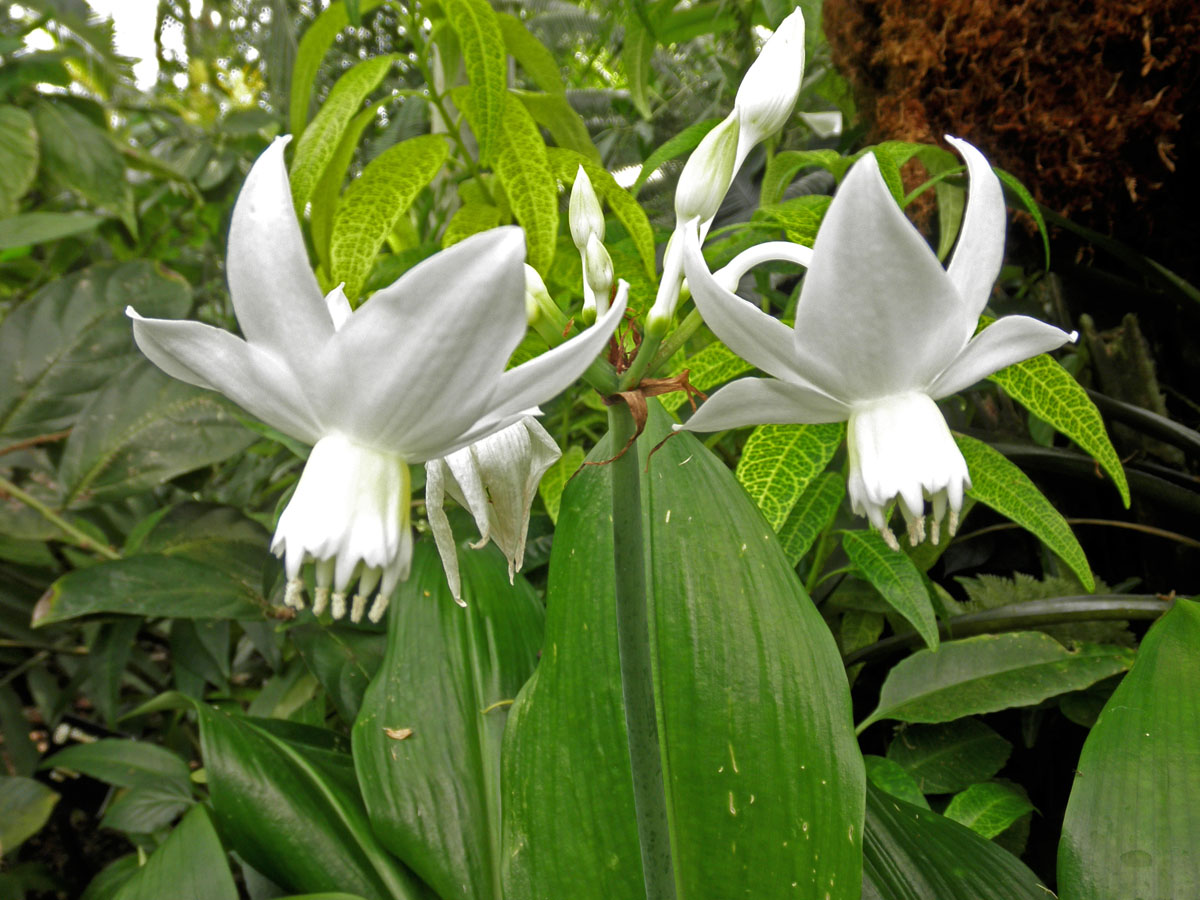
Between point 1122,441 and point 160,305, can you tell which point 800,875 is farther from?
point 160,305

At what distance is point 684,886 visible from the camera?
17.0 inches

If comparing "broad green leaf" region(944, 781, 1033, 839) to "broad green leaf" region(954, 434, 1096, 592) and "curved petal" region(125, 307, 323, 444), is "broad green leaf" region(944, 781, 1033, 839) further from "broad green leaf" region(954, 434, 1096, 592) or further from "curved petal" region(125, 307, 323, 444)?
"curved petal" region(125, 307, 323, 444)

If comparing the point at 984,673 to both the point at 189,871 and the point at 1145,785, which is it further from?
the point at 189,871

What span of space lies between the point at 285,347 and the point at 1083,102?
2.92 ft

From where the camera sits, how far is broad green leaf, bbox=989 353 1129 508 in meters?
0.54

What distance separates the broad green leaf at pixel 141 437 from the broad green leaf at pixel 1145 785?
0.88 metres

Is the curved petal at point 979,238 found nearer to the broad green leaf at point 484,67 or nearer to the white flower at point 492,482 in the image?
the white flower at point 492,482

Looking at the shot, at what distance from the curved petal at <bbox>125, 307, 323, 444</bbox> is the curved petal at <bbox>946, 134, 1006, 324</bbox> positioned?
0.28 m

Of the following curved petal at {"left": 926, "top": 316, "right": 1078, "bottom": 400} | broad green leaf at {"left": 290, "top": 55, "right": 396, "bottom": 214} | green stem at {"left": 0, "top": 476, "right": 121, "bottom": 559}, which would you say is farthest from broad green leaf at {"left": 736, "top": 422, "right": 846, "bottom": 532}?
green stem at {"left": 0, "top": 476, "right": 121, "bottom": 559}

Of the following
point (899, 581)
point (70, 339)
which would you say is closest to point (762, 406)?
point (899, 581)

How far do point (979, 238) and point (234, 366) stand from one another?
320 millimetres

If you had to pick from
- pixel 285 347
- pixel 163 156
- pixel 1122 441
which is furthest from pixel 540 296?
pixel 163 156

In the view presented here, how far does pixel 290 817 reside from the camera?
575 millimetres

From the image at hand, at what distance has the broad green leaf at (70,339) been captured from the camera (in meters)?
0.94
